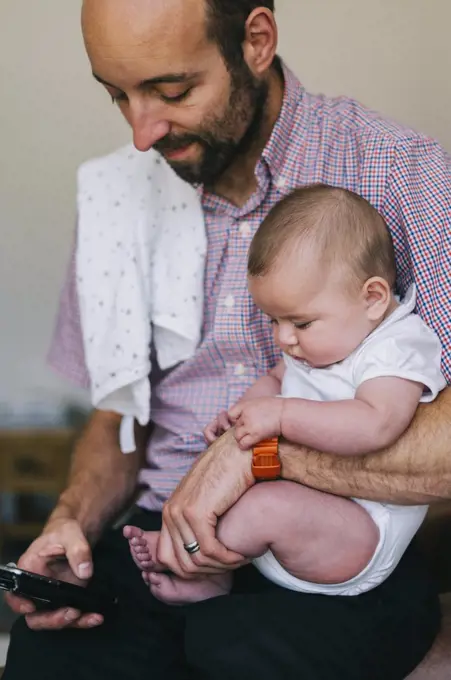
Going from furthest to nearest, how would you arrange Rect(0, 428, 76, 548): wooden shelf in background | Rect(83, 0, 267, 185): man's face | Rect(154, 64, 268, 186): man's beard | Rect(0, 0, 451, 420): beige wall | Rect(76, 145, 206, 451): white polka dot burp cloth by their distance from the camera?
Rect(0, 428, 76, 548): wooden shelf in background
Rect(0, 0, 451, 420): beige wall
Rect(76, 145, 206, 451): white polka dot burp cloth
Rect(154, 64, 268, 186): man's beard
Rect(83, 0, 267, 185): man's face

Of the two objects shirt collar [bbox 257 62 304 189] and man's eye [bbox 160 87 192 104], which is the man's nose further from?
shirt collar [bbox 257 62 304 189]

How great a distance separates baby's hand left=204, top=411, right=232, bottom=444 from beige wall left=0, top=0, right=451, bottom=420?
1011 millimetres

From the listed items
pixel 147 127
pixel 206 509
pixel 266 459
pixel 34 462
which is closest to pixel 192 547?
pixel 206 509

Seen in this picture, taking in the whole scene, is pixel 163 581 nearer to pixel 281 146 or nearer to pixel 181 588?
pixel 181 588

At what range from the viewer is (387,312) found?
1.37m

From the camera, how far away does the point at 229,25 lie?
1533 millimetres

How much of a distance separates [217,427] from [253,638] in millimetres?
350

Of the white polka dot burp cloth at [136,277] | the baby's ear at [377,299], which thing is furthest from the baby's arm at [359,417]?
the white polka dot burp cloth at [136,277]

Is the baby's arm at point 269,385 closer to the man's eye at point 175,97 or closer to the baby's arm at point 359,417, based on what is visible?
the baby's arm at point 359,417

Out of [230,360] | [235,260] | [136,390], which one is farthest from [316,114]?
[136,390]

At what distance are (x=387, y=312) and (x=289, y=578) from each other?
425 mm

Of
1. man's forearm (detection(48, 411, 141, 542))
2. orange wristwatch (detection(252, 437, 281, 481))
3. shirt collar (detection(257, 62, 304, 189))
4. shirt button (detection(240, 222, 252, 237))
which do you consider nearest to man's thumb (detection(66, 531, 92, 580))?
man's forearm (detection(48, 411, 141, 542))

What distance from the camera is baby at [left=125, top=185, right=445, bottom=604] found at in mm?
1286

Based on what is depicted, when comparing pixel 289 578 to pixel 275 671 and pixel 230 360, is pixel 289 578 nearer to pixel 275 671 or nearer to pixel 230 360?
pixel 275 671
